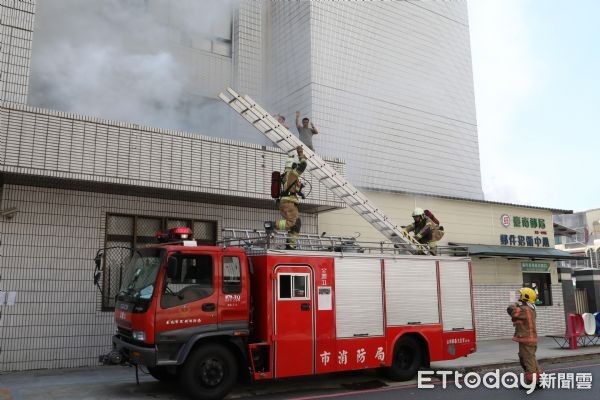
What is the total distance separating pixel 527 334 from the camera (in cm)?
822

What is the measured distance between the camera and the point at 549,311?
16.8 m

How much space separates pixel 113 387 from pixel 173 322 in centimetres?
201

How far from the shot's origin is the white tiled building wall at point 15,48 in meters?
9.04

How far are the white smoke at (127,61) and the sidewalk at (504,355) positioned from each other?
736cm

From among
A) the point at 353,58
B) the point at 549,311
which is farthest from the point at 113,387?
the point at 549,311

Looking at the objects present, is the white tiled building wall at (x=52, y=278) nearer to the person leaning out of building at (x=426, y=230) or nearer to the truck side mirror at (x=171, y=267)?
the truck side mirror at (x=171, y=267)

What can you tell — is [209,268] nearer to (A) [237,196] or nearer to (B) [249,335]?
(B) [249,335]

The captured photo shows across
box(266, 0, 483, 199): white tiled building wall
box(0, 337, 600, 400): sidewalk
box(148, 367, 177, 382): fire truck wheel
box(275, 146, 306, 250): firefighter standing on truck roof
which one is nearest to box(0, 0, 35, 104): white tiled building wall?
box(0, 337, 600, 400): sidewalk

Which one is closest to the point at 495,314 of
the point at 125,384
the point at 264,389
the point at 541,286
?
the point at 541,286

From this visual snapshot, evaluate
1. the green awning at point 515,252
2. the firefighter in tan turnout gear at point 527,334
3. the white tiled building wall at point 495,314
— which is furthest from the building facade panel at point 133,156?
the white tiled building wall at point 495,314

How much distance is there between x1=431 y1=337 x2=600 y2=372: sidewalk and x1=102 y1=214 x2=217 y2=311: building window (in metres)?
6.04

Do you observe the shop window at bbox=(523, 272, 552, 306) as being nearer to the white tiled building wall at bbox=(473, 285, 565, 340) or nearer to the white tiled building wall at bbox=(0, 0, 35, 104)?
the white tiled building wall at bbox=(473, 285, 565, 340)

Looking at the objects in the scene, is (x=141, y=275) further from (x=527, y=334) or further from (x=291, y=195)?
(x=527, y=334)

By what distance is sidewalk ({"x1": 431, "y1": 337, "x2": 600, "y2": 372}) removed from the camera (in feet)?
33.9
